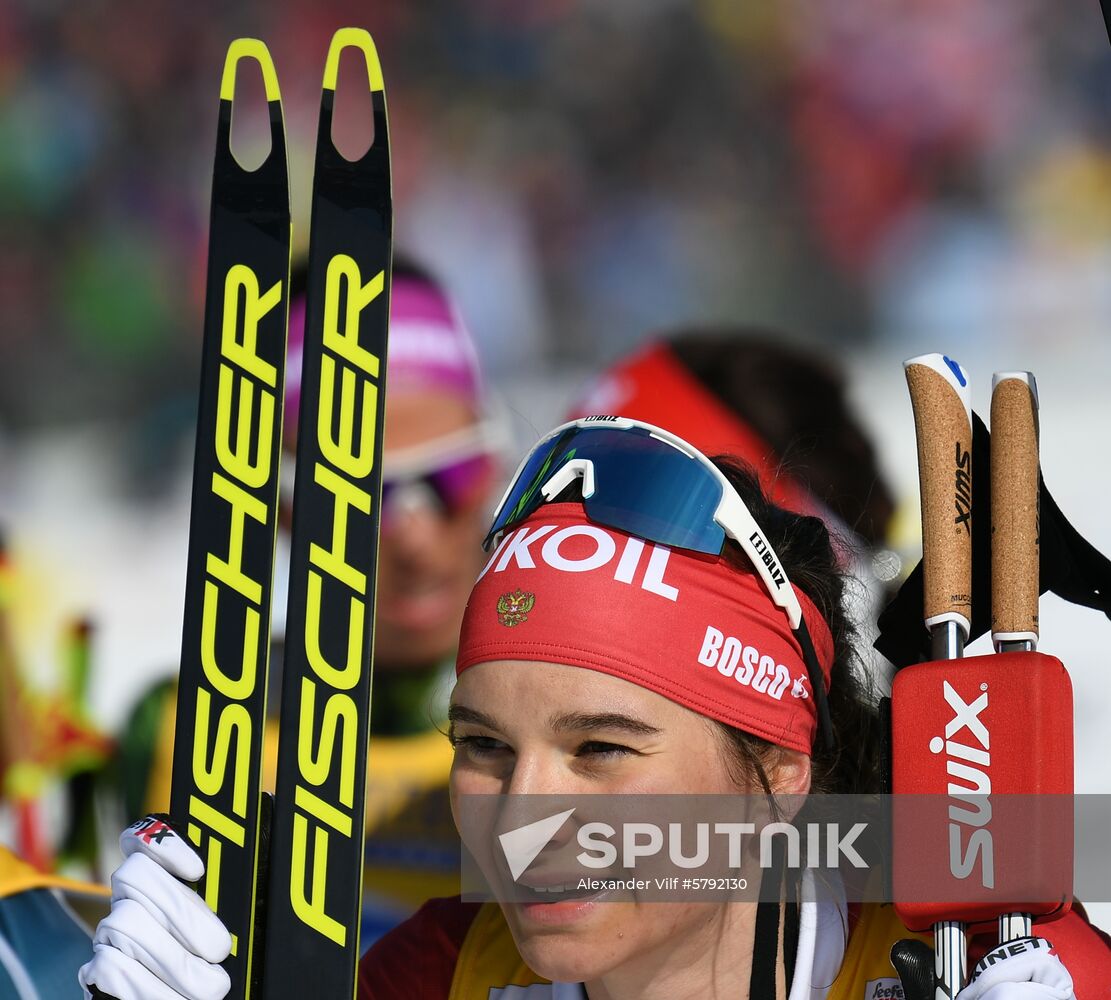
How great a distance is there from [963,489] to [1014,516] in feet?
0.25

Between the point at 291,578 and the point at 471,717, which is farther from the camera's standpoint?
the point at 291,578

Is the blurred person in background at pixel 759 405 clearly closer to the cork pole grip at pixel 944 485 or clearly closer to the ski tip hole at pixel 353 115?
the ski tip hole at pixel 353 115

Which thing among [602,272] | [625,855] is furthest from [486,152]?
[625,855]

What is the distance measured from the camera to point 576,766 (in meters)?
1.60

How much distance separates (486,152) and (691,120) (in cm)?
47

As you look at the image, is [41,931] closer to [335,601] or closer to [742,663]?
[335,601]

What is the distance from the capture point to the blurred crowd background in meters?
2.77

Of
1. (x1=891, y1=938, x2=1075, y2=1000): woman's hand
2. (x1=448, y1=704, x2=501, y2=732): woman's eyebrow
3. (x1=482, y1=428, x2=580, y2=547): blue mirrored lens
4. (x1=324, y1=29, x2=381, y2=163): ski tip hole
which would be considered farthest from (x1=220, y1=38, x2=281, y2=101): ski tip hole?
(x1=891, y1=938, x2=1075, y2=1000): woman's hand

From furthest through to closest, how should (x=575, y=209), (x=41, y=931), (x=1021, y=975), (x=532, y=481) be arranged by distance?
1. (x=575, y=209)
2. (x=41, y=931)
3. (x=532, y=481)
4. (x=1021, y=975)

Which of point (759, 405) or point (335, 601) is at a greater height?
point (759, 405)

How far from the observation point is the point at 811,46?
2938 millimetres

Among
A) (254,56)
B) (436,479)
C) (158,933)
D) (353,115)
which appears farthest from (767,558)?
(353,115)

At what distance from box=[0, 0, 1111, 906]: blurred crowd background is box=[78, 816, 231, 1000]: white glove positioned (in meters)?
1.54

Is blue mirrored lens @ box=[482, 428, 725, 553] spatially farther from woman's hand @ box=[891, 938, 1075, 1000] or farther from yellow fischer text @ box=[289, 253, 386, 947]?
woman's hand @ box=[891, 938, 1075, 1000]
